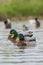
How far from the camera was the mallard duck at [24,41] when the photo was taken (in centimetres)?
857

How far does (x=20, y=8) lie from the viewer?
17594 mm

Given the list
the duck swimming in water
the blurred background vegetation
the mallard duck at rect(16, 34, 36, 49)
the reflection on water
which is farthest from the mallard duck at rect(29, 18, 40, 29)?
the reflection on water

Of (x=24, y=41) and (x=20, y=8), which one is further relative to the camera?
(x=20, y=8)

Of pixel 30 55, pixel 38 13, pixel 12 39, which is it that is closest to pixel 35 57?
pixel 30 55

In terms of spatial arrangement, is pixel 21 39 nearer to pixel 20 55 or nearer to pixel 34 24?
pixel 20 55

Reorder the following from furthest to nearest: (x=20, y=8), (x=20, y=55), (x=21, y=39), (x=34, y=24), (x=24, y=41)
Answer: (x=20, y=8)
(x=34, y=24)
(x=21, y=39)
(x=24, y=41)
(x=20, y=55)

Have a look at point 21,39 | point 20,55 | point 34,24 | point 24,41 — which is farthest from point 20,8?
point 20,55

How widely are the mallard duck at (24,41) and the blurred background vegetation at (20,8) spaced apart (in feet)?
24.9

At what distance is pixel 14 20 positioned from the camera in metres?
16.4

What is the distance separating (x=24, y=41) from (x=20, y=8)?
335 inches

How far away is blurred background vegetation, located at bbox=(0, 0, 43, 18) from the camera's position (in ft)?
56.2

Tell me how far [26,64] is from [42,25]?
839 cm

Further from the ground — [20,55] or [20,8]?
[20,8]

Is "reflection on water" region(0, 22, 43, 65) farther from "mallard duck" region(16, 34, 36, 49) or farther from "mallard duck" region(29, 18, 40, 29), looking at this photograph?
"mallard duck" region(29, 18, 40, 29)
